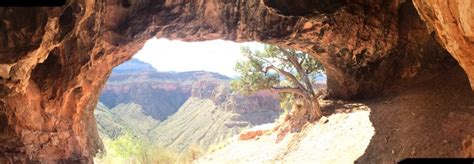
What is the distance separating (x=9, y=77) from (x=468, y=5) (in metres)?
7.84

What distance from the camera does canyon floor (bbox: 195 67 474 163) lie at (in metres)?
10.8

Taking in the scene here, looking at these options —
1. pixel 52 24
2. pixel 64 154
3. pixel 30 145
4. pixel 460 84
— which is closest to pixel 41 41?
pixel 52 24

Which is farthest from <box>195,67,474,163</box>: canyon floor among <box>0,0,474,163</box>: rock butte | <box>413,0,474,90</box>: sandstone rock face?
<box>413,0,474,90</box>: sandstone rock face

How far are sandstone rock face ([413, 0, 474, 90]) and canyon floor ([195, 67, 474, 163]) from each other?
5.04 m

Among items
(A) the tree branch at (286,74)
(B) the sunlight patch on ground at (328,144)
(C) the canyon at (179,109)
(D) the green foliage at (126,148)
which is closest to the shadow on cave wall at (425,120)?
(B) the sunlight patch on ground at (328,144)

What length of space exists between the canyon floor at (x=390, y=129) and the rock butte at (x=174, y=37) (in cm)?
109

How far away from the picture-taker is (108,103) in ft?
243

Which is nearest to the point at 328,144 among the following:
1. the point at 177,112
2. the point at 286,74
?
the point at 286,74

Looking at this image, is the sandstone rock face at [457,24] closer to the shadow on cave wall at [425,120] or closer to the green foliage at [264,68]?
the shadow on cave wall at [425,120]

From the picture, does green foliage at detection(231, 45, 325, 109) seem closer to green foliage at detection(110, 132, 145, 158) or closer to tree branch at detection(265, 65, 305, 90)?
tree branch at detection(265, 65, 305, 90)

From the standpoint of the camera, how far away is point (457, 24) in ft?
16.6

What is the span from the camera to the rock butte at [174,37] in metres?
10.1

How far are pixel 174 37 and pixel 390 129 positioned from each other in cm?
844

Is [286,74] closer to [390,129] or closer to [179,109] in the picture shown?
[390,129]
